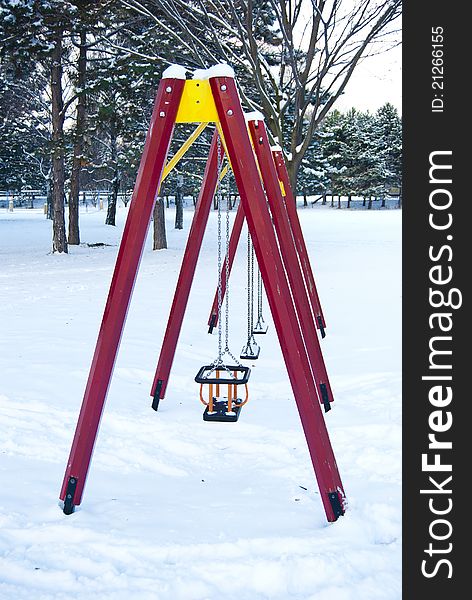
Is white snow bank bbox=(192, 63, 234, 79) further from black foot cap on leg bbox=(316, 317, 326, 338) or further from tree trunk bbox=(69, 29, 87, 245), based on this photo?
tree trunk bbox=(69, 29, 87, 245)

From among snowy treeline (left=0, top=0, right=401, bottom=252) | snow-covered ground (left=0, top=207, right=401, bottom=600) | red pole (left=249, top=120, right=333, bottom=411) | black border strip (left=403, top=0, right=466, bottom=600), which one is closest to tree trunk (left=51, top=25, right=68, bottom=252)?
snowy treeline (left=0, top=0, right=401, bottom=252)

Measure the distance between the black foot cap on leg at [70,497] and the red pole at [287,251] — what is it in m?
1.98

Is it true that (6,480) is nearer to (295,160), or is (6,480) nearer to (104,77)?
(295,160)

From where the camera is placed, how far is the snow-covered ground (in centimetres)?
261

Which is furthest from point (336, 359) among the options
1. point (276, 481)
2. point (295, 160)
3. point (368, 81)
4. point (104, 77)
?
point (104, 77)

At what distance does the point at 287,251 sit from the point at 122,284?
172cm

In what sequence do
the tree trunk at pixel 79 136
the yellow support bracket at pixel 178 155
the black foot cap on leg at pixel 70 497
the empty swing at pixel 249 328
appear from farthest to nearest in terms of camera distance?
the tree trunk at pixel 79 136 < the empty swing at pixel 249 328 < the yellow support bracket at pixel 178 155 < the black foot cap on leg at pixel 70 497

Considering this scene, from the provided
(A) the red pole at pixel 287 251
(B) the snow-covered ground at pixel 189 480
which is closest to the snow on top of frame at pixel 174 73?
(A) the red pole at pixel 287 251

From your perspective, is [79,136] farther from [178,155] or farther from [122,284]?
[122,284]

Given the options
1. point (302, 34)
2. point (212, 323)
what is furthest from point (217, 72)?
point (302, 34)

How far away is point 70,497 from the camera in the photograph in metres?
3.20

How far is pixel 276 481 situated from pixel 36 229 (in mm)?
25901

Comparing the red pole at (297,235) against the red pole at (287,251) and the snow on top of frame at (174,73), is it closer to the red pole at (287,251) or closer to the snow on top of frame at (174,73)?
the red pole at (287,251)

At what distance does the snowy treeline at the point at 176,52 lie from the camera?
11.6m
